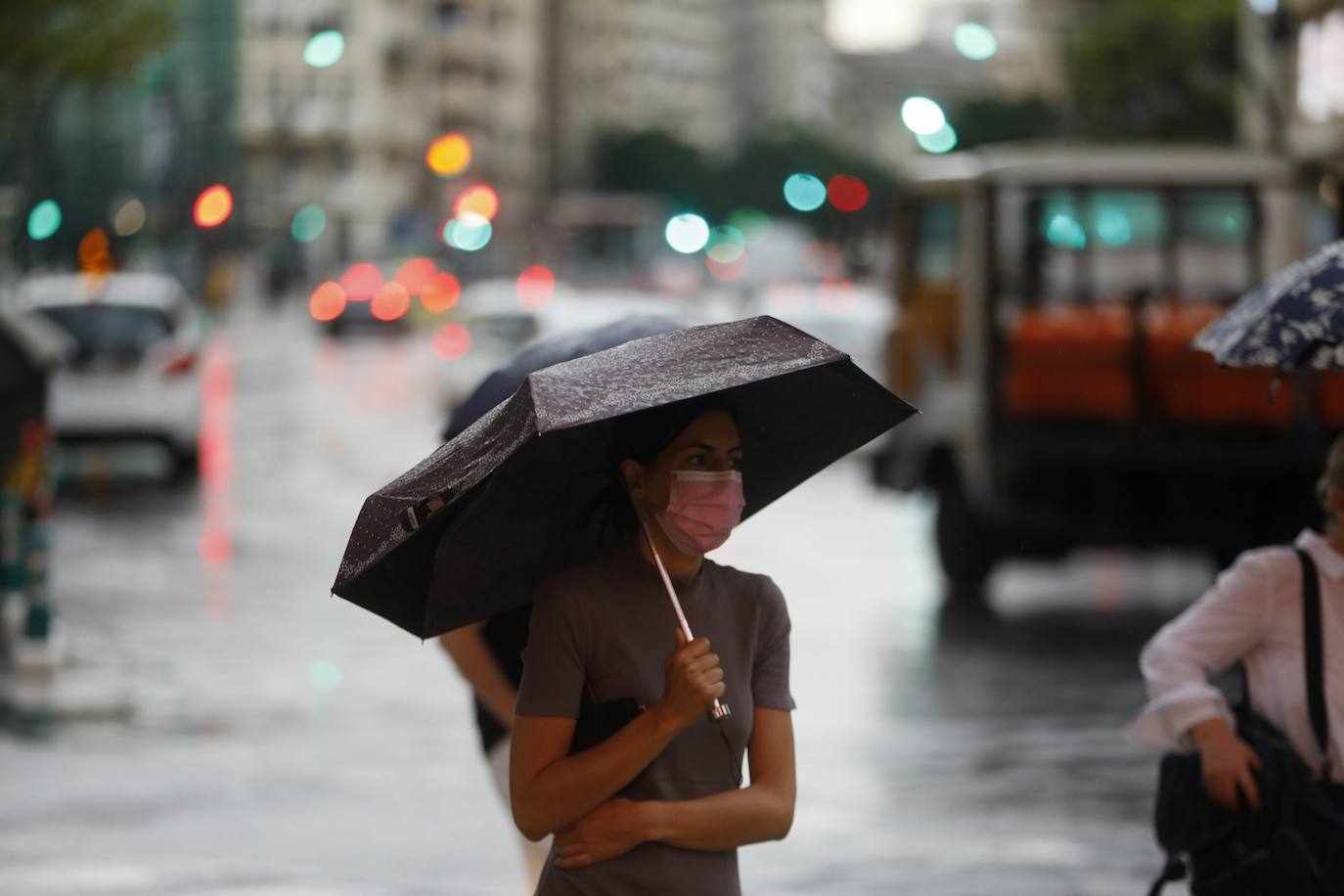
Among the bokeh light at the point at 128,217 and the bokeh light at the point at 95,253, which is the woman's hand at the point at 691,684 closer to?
the bokeh light at the point at 95,253

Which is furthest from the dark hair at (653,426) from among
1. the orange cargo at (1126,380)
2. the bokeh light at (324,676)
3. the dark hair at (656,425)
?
the orange cargo at (1126,380)

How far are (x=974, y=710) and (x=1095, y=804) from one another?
202cm

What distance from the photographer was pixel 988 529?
1378 cm

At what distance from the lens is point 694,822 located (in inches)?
127

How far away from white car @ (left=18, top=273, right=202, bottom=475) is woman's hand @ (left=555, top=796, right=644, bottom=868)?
17780 millimetres

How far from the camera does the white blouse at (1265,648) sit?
175 inches

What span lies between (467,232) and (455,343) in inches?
2100

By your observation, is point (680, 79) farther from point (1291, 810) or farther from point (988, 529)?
point (1291, 810)

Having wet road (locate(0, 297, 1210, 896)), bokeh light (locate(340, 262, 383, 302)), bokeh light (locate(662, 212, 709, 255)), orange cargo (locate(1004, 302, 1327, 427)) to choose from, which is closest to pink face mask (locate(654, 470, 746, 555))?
wet road (locate(0, 297, 1210, 896))

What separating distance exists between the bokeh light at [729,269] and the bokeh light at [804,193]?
966 cm

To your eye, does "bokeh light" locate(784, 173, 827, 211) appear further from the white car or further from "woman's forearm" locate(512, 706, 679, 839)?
"woman's forearm" locate(512, 706, 679, 839)

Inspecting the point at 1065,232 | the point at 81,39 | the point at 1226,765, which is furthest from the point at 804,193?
the point at 1226,765

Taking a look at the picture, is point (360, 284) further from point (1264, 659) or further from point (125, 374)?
point (1264, 659)

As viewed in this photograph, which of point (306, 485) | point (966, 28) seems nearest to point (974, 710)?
point (966, 28)
